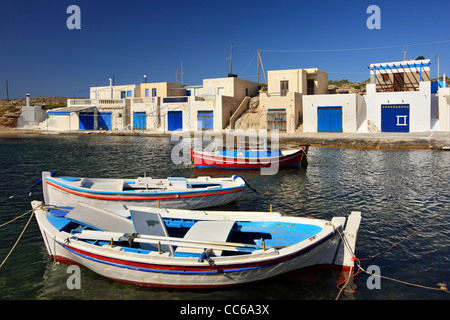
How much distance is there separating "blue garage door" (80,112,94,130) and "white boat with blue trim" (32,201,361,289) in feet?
162

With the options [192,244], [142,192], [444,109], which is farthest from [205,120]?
[192,244]

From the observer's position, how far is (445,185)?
1711 centimetres

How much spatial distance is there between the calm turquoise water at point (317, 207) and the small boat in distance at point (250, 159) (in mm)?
663

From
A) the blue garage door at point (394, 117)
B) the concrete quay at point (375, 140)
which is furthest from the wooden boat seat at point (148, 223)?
the blue garage door at point (394, 117)

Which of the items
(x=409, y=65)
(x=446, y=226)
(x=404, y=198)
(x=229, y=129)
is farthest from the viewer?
(x=229, y=129)

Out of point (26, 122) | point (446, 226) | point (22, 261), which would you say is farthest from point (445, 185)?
point (26, 122)

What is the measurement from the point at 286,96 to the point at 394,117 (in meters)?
11.7

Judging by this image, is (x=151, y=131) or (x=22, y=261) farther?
(x=151, y=131)

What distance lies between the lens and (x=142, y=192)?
483 inches

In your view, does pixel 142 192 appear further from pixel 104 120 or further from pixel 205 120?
pixel 104 120

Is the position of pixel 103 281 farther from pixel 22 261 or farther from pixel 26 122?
pixel 26 122

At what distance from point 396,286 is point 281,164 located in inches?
580

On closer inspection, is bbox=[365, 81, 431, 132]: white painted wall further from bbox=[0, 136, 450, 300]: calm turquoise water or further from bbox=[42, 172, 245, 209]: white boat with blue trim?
bbox=[42, 172, 245, 209]: white boat with blue trim

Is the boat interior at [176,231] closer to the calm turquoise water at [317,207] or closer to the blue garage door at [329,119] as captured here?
the calm turquoise water at [317,207]
